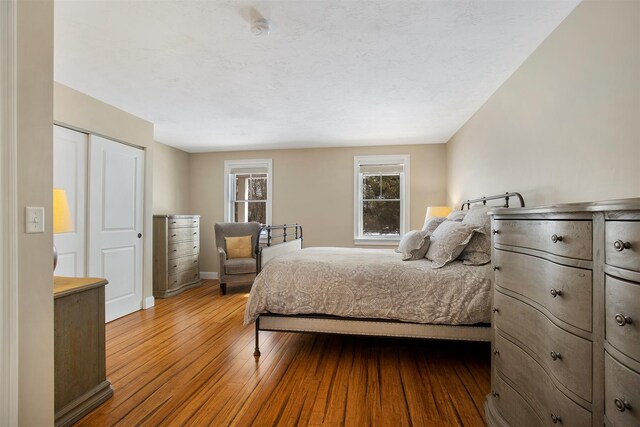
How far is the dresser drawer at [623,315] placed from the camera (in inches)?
31.2

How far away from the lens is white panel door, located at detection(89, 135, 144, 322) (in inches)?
129

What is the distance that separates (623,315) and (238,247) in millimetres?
4547

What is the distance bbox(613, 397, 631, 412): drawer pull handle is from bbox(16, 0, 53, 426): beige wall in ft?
7.00

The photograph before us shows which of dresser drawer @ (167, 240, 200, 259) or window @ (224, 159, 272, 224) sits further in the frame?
window @ (224, 159, 272, 224)

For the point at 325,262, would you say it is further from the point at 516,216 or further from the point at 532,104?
the point at 532,104

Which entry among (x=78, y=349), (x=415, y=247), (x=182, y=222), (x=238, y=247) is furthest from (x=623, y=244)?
(x=182, y=222)

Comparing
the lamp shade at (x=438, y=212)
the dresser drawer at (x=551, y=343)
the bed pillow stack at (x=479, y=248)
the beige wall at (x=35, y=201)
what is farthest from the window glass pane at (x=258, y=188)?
the dresser drawer at (x=551, y=343)

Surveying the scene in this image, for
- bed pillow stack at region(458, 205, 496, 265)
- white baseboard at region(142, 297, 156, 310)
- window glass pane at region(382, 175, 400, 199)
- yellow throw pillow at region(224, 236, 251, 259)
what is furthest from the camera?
window glass pane at region(382, 175, 400, 199)

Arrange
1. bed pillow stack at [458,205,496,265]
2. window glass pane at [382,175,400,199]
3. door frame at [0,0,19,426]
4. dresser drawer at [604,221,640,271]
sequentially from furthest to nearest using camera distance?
1. window glass pane at [382,175,400,199]
2. bed pillow stack at [458,205,496,265]
3. door frame at [0,0,19,426]
4. dresser drawer at [604,221,640,271]

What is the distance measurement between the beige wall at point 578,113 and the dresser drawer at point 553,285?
0.63 m

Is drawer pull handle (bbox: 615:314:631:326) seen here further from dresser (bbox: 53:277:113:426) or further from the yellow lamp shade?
the yellow lamp shade

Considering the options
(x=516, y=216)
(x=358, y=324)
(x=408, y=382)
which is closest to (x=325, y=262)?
(x=358, y=324)

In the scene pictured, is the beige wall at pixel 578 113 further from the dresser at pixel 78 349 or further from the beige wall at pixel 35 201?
the dresser at pixel 78 349

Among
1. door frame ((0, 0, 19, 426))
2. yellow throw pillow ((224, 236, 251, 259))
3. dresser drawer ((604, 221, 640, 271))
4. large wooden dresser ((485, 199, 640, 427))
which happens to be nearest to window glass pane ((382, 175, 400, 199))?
yellow throw pillow ((224, 236, 251, 259))
